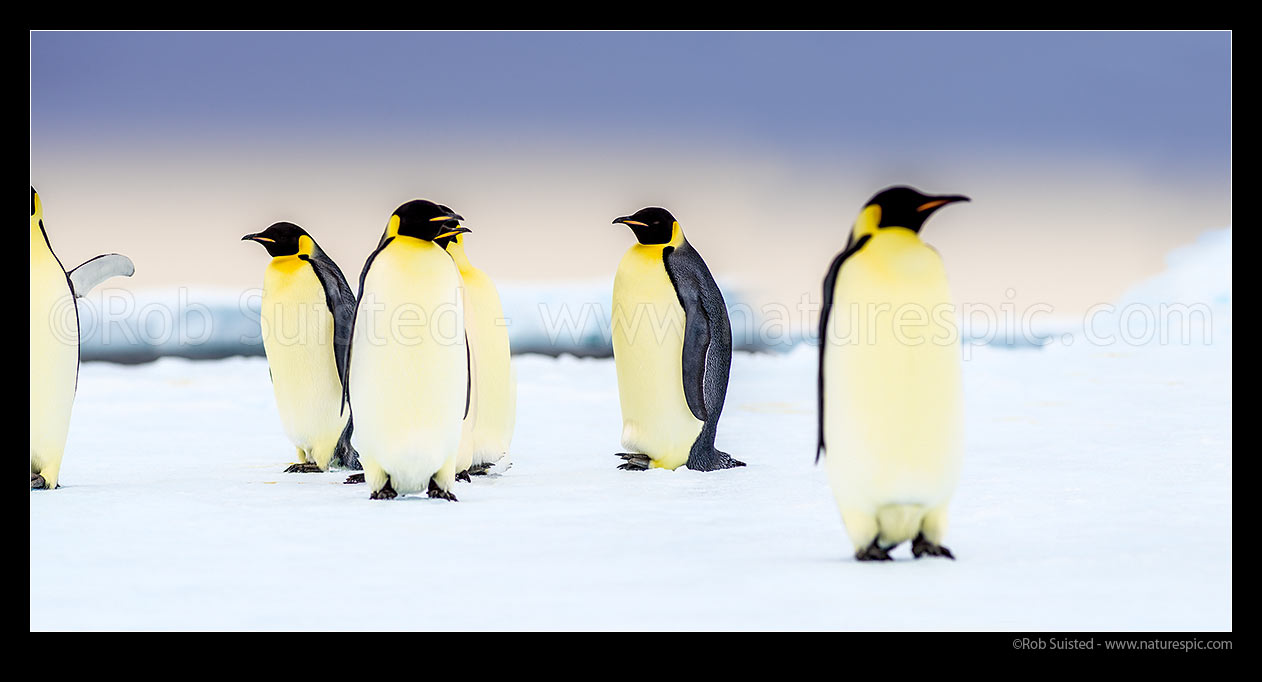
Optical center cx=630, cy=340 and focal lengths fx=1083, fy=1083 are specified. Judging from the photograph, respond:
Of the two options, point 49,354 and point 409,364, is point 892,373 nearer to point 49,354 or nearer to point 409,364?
point 409,364

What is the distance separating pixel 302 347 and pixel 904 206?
2.27m

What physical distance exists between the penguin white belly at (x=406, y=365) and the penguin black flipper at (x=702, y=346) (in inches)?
37.8

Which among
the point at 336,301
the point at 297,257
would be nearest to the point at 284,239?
the point at 297,257

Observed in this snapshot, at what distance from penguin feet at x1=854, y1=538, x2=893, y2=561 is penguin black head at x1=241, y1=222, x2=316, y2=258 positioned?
235 centimetres

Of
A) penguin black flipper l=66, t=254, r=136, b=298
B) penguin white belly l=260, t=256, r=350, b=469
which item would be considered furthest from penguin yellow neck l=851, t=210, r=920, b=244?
penguin black flipper l=66, t=254, r=136, b=298

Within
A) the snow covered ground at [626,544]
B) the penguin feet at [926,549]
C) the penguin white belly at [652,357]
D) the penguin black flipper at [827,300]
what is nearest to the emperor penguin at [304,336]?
the snow covered ground at [626,544]

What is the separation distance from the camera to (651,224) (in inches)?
150

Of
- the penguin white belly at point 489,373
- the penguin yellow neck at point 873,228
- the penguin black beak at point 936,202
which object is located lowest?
the penguin white belly at point 489,373

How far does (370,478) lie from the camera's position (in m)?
3.05

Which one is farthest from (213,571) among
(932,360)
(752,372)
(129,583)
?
(752,372)

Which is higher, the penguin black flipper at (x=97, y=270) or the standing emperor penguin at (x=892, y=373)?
the penguin black flipper at (x=97, y=270)

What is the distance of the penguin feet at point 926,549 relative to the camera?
2.12 m

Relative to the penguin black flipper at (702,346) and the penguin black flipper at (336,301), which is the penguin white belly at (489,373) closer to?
the penguin black flipper at (336,301)

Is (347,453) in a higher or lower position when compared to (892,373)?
lower
